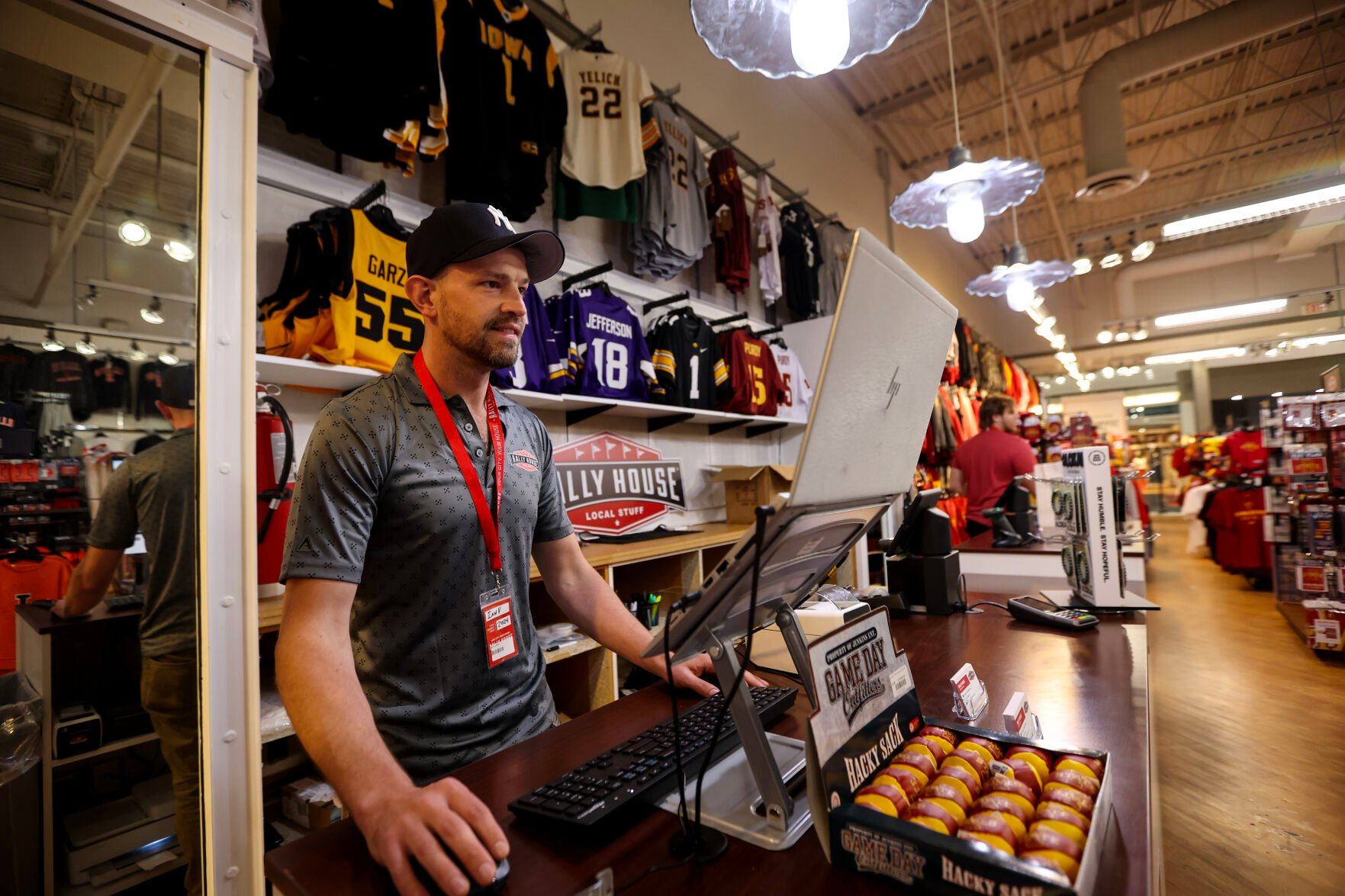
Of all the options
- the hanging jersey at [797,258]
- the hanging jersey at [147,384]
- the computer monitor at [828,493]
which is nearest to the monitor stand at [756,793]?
the computer monitor at [828,493]

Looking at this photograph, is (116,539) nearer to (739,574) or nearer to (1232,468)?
(739,574)

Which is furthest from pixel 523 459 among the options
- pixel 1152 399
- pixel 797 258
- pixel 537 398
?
pixel 1152 399

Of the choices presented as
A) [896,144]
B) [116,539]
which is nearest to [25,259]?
[116,539]

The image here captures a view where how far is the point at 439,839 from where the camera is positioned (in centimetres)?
63

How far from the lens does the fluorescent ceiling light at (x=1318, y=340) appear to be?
11.9 meters

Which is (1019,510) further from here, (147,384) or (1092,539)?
(147,384)

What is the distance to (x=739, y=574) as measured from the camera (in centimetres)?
59

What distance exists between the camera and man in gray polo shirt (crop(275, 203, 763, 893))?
0.98 m

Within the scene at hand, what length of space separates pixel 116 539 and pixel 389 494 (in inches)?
25.6

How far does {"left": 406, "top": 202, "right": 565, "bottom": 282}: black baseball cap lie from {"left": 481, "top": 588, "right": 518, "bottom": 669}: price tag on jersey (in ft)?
2.24

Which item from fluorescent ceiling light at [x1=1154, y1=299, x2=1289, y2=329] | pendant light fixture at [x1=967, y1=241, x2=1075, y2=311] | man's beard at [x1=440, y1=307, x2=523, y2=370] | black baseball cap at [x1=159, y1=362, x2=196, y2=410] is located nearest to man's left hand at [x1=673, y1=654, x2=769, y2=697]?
man's beard at [x1=440, y1=307, x2=523, y2=370]

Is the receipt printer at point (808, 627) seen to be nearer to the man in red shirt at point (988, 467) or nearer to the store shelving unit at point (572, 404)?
the store shelving unit at point (572, 404)

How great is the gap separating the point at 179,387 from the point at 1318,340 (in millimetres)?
17718

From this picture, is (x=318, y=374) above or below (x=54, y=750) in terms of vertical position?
above
